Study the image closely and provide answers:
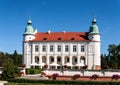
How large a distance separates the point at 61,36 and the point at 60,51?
321 cm

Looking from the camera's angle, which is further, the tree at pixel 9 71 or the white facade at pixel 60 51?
the white facade at pixel 60 51

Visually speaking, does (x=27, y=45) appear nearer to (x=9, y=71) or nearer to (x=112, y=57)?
(x=112, y=57)

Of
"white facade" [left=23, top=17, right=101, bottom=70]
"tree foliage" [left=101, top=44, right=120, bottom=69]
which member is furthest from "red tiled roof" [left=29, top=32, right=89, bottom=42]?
"tree foliage" [left=101, top=44, right=120, bottom=69]

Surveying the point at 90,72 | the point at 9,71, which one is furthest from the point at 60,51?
the point at 9,71

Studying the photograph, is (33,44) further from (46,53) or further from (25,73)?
(25,73)

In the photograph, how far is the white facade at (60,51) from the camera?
77.2 m

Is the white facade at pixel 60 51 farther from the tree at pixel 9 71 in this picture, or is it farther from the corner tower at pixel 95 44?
the tree at pixel 9 71

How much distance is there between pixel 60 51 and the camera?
3100 inches

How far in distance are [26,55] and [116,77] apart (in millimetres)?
33804

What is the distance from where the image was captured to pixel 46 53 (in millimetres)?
78812

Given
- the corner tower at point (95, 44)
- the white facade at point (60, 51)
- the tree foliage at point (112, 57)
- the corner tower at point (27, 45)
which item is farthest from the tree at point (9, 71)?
the tree foliage at point (112, 57)

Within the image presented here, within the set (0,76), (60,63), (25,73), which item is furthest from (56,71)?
(60,63)

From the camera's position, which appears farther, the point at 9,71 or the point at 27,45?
the point at 27,45

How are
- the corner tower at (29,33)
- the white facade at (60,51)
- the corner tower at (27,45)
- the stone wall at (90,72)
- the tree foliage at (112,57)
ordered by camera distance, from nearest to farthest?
the stone wall at (90,72), the white facade at (60,51), the corner tower at (27,45), the corner tower at (29,33), the tree foliage at (112,57)
